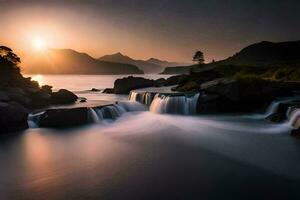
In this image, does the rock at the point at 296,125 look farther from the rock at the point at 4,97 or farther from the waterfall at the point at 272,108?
the rock at the point at 4,97

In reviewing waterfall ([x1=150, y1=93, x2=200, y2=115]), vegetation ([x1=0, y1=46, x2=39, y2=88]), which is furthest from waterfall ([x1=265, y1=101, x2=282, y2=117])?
vegetation ([x1=0, y1=46, x2=39, y2=88])

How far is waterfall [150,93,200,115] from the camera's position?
2795cm

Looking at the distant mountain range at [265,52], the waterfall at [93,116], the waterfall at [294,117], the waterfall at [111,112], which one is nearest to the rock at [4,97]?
the waterfall at [93,116]

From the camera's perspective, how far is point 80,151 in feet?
53.3

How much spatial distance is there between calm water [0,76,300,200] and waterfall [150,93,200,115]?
5.02 metres

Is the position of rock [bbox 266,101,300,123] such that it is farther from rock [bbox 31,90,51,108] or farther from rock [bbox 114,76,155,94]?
rock [bbox 114,76,155,94]

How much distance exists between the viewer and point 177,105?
1123 inches

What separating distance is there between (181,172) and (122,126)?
11505 mm

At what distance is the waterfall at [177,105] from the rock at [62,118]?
355 inches

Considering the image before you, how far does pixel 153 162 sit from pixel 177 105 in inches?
590

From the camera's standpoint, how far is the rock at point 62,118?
877 inches

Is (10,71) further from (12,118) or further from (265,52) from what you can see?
(265,52)

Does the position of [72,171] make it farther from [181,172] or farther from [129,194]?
[181,172]

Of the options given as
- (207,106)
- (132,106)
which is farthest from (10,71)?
(207,106)
